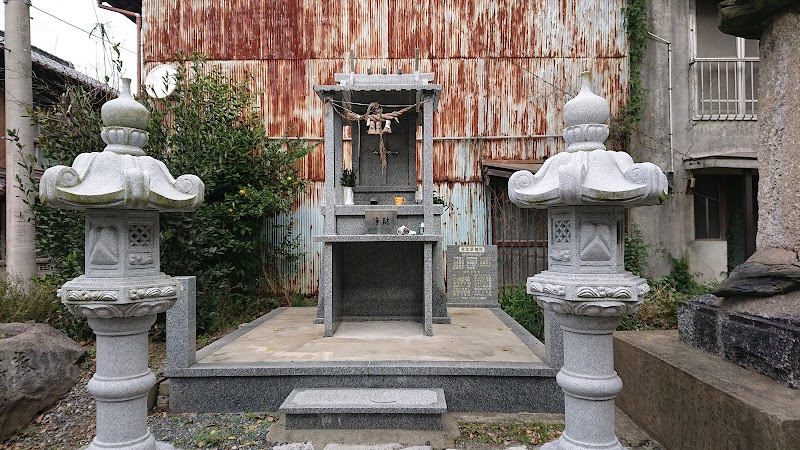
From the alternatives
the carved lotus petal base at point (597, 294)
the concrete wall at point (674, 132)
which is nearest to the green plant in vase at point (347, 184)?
the carved lotus petal base at point (597, 294)

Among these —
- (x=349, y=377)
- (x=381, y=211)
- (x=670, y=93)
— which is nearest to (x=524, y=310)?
(x=381, y=211)

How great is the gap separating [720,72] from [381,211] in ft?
28.6

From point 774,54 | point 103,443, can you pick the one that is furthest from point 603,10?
point 103,443

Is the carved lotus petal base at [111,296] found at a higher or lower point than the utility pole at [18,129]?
lower

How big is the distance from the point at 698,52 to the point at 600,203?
382 inches

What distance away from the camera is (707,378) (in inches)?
128

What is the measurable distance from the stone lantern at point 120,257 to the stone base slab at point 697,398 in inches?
153

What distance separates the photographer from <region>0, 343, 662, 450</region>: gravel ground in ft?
12.9

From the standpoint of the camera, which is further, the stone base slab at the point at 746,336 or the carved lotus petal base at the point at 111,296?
the stone base slab at the point at 746,336

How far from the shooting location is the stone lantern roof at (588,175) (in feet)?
8.54

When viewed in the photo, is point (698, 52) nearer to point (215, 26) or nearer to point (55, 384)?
point (215, 26)

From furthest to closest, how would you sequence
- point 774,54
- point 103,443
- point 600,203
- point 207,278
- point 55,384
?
point 207,278 → point 55,384 → point 774,54 → point 103,443 → point 600,203

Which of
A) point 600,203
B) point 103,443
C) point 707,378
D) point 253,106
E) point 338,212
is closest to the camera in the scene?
point 600,203

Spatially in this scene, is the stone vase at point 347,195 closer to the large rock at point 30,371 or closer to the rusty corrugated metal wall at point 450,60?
the rusty corrugated metal wall at point 450,60
